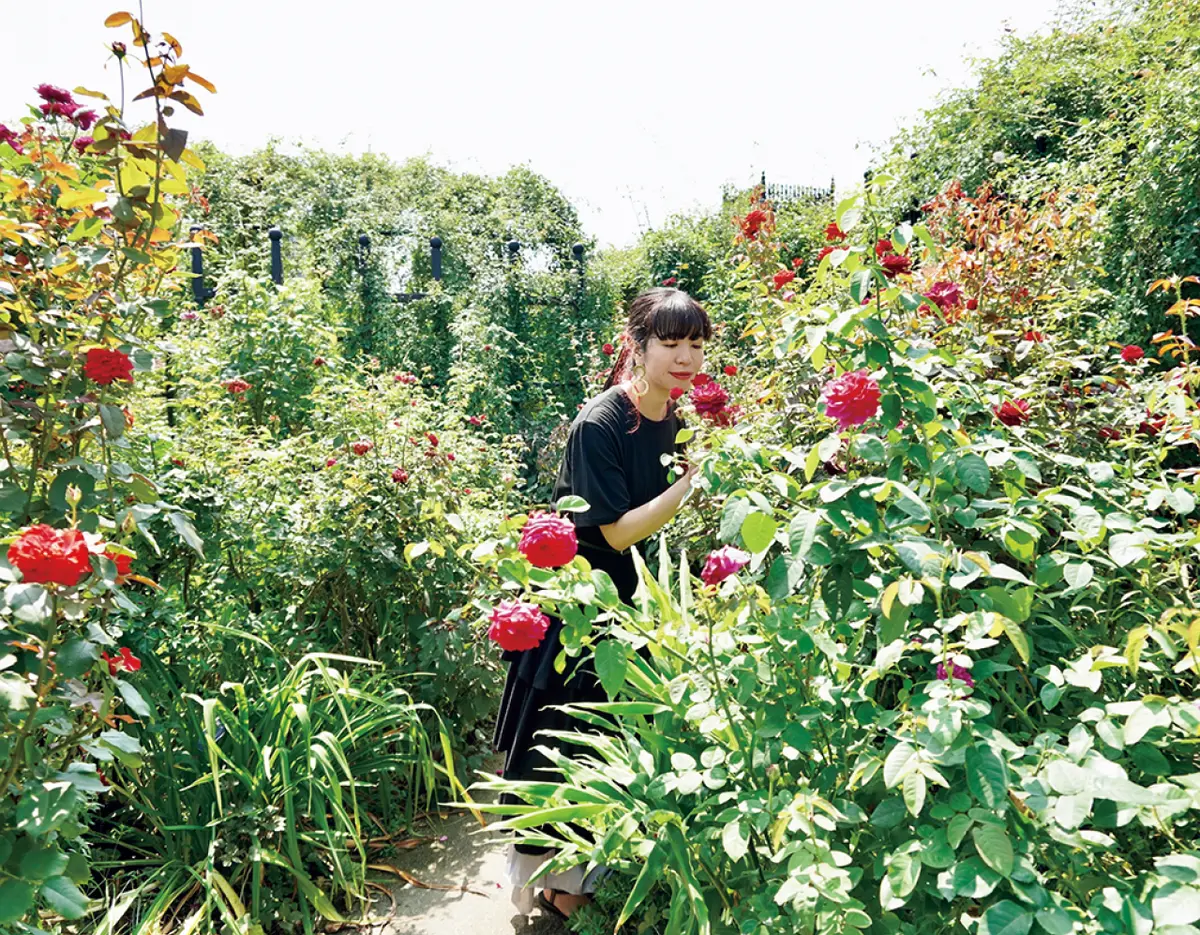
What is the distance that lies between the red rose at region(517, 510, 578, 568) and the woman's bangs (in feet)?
3.44

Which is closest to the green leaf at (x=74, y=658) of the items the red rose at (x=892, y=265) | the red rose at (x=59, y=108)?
the red rose at (x=59, y=108)

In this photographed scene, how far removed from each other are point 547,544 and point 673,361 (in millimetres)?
1084

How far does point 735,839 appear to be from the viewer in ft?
4.00

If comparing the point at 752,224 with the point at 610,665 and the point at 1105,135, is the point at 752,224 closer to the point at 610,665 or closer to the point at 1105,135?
the point at 610,665

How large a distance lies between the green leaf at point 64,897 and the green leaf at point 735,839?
0.95 meters

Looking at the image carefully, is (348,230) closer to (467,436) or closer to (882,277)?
(467,436)

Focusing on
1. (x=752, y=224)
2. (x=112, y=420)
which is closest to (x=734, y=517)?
(x=112, y=420)

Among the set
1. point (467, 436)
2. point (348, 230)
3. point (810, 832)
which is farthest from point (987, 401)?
point (348, 230)

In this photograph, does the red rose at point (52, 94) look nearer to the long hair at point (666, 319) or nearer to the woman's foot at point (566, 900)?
the long hair at point (666, 319)

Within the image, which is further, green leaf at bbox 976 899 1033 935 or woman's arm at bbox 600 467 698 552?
woman's arm at bbox 600 467 698 552

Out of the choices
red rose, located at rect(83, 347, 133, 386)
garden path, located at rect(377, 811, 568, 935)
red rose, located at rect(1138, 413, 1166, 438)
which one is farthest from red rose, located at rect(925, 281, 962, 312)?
garden path, located at rect(377, 811, 568, 935)

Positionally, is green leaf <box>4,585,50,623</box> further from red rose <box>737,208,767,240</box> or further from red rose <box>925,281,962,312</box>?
red rose <box>737,208,767,240</box>

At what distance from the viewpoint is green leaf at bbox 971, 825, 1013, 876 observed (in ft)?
3.03

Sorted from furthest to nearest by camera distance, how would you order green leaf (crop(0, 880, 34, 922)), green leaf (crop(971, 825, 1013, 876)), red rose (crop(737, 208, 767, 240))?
red rose (crop(737, 208, 767, 240)) → green leaf (crop(0, 880, 34, 922)) → green leaf (crop(971, 825, 1013, 876))
